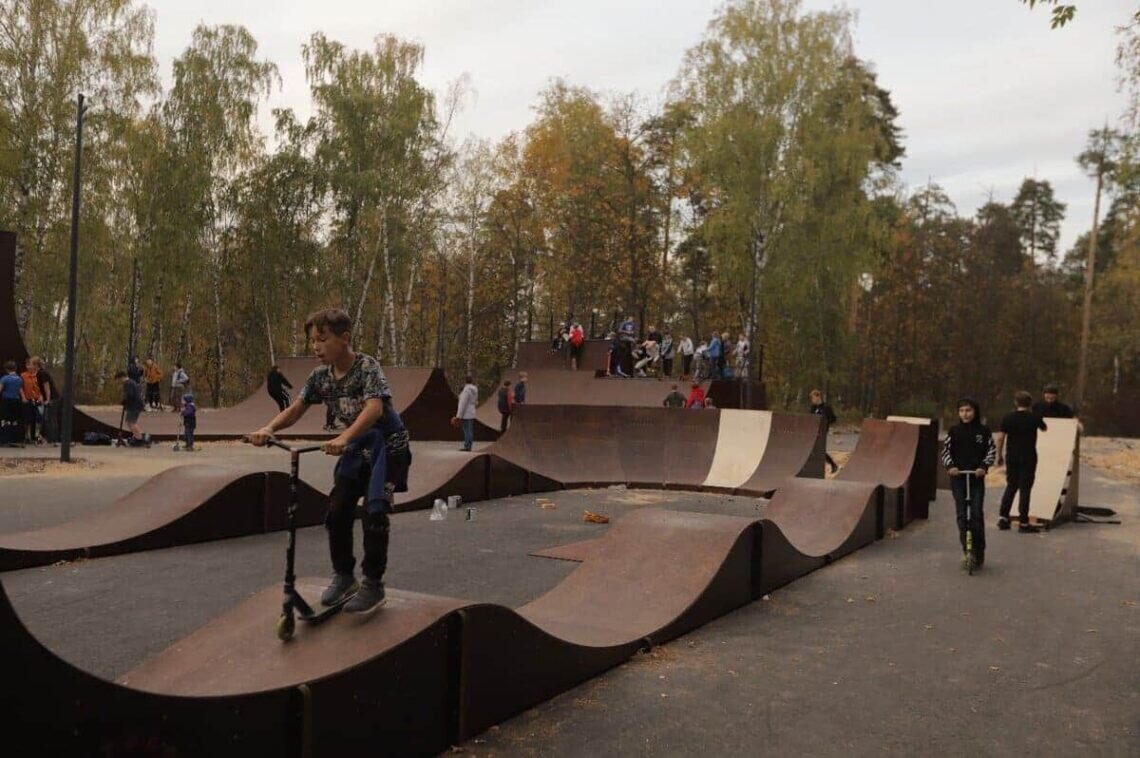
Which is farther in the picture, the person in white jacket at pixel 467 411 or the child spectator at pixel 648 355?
the child spectator at pixel 648 355

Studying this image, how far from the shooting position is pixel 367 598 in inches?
159

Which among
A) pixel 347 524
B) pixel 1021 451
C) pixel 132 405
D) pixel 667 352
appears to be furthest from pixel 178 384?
pixel 347 524

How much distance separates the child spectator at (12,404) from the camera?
1694 centimetres

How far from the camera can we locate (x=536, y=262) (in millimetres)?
44688

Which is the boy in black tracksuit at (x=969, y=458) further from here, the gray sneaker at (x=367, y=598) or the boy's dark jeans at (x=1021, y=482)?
the gray sneaker at (x=367, y=598)

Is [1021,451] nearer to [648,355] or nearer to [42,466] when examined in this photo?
[42,466]

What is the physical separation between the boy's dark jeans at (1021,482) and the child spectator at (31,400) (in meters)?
16.9

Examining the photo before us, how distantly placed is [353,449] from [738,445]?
1191 centimetres

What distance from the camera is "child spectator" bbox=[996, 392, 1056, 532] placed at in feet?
32.7

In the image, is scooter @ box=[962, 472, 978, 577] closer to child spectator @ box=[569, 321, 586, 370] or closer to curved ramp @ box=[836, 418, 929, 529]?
curved ramp @ box=[836, 418, 929, 529]

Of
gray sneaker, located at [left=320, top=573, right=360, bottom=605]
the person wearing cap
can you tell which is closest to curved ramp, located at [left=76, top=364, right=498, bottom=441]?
the person wearing cap

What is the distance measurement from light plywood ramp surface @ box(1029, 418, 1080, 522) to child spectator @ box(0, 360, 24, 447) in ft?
55.6

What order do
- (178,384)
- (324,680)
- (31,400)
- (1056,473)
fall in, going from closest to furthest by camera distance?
1. (324,680)
2. (1056,473)
3. (31,400)
4. (178,384)

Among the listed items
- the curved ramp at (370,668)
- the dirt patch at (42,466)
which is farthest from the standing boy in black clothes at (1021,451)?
the dirt patch at (42,466)
